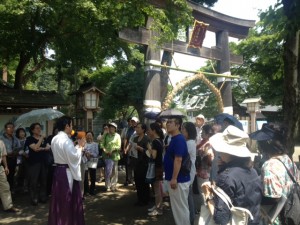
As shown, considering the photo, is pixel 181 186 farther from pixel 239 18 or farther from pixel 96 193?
pixel 239 18

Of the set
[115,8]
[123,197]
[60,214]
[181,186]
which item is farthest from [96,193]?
[115,8]

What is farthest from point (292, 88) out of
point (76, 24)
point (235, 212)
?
point (76, 24)

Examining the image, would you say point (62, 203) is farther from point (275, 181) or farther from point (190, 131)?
point (275, 181)

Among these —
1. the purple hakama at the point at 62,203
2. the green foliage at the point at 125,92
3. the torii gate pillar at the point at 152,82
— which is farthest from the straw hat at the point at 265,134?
the green foliage at the point at 125,92

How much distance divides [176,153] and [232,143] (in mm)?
1609

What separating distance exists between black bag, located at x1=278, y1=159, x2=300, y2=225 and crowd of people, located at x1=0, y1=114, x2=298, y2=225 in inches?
2.2

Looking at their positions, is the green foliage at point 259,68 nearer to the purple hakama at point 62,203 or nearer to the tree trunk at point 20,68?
the tree trunk at point 20,68

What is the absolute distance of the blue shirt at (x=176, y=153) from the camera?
14.6 ft

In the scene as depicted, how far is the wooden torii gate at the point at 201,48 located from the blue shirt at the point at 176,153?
2.96m

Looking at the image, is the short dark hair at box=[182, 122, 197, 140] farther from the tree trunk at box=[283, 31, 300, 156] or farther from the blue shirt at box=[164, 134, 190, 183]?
the tree trunk at box=[283, 31, 300, 156]

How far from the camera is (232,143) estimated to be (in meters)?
2.89

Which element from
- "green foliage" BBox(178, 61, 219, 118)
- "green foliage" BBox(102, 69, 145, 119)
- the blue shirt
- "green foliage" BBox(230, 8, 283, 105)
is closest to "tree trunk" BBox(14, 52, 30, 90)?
"green foliage" BBox(102, 69, 145, 119)

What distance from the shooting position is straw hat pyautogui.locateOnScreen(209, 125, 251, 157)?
280 cm

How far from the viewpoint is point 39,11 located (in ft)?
31.4
